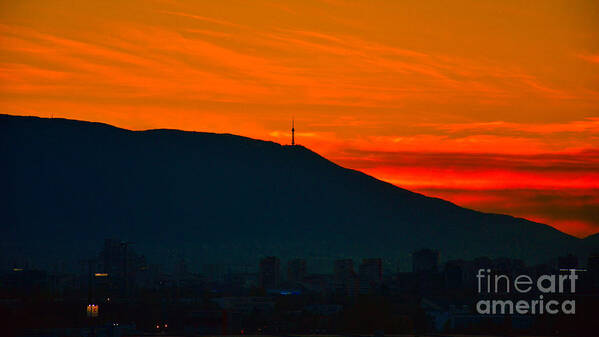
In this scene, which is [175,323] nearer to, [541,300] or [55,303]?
[55,303]

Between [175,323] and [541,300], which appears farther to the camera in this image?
[541,300]

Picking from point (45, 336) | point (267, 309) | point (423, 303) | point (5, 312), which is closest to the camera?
point (45, 336)

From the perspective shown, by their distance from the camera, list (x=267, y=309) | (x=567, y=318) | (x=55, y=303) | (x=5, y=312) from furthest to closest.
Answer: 1. (x=267, y=309)
2. (x=55, y=303)
3. (x=567, y=318)
4. (x=5, y=312)

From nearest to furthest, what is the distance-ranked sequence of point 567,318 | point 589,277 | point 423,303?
1. point 567,318
2. point 423,303
3. point 589,277

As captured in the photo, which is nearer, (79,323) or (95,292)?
(79,323)

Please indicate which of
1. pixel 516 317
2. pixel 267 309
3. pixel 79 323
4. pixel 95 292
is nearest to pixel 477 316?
pixel 516 317

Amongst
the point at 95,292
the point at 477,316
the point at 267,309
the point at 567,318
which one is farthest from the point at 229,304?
the point at 567,318

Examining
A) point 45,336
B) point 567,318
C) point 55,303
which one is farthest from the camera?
point 55,303

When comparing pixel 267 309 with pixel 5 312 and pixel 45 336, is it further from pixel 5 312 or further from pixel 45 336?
pixel 45 336
